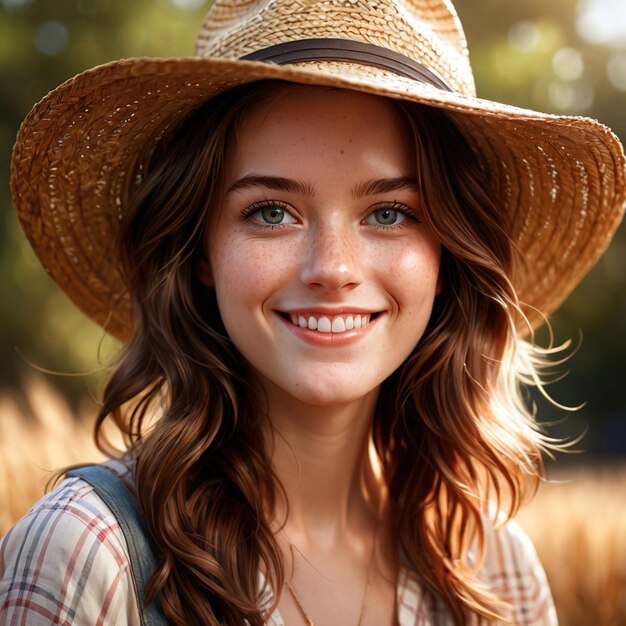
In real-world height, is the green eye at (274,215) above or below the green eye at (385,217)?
below

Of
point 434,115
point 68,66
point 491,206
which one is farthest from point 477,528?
point 68,66

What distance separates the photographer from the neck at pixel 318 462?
8.00 feet

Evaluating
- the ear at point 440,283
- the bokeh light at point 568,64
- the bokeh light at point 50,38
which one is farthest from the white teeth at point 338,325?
the bokeh light at point 568,64

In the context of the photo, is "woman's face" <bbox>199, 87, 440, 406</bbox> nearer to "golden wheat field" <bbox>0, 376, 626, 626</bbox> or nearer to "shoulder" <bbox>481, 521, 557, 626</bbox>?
"shoulder" <bbox>481, 521, 557, 626</bbox>

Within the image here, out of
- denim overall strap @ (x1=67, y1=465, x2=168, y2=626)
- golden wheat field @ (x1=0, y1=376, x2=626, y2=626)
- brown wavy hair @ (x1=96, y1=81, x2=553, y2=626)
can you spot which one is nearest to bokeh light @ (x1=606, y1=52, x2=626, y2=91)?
golden wheat field @ (x1=0, y1=376, x2=626, y2=626)

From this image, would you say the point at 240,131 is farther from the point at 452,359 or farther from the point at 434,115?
the point at 452,359

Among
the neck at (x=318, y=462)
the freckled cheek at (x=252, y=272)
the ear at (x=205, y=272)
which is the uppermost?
the ear at (x=205, y=272)

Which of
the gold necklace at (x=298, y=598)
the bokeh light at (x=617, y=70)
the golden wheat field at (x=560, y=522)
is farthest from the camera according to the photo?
the bokeh light at (x=617, y=70)

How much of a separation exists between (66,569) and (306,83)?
116 centimetres

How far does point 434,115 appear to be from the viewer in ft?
7.60

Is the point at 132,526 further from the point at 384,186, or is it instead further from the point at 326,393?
the point at 384,186

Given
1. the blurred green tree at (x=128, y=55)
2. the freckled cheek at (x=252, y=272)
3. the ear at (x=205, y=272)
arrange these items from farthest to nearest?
the blurred green tree at (x=128, y=55), the ear at (x=205, y=272), the freckled cheek at (x=252, y=272)

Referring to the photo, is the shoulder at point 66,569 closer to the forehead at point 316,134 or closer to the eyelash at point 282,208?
the eyelash at point 282,208

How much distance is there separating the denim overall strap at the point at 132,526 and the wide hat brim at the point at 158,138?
700 millimetres
